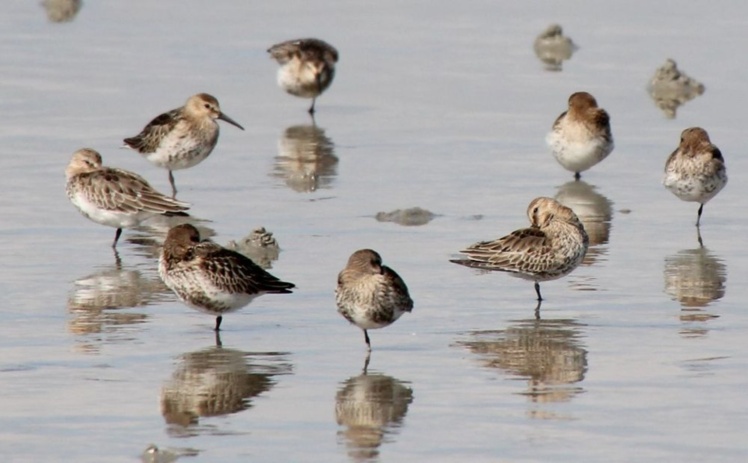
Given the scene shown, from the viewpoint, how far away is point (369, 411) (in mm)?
10922

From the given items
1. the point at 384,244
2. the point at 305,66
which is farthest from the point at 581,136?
the point at 305,66

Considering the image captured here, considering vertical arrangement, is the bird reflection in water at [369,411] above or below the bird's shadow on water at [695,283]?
below

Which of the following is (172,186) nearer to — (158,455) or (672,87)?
(672,87)

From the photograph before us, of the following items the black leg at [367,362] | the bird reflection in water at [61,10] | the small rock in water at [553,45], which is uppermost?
the bird reflection in water at [61,10]

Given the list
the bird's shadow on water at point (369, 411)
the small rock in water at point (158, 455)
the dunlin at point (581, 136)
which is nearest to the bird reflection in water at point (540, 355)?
the bird's shadow on water at point (369, 411)

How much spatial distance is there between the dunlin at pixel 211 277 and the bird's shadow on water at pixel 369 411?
141 cm

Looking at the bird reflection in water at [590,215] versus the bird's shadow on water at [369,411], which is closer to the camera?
the bird's shadow on water at [369,411]

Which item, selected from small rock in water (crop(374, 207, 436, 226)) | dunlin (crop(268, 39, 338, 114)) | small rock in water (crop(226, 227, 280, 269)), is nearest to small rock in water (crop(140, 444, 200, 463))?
small rock in water (crop(226, 227, 280, 269))

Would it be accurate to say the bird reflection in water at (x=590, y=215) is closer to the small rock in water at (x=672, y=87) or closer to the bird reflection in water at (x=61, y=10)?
the small rock in water at (x=672, y=87)

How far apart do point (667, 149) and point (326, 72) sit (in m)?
5.67

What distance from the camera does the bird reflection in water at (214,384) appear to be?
10797mm

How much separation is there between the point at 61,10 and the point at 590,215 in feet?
47.7

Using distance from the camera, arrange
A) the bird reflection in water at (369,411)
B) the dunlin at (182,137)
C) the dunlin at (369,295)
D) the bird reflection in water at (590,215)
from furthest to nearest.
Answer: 1. the dunlin at (182,137)
2. the bird reflection in water at (590,215)
3. the dunlin at (369,295)
4. the bird reflection in water at (369,411)

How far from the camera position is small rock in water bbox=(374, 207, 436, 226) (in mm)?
17047
